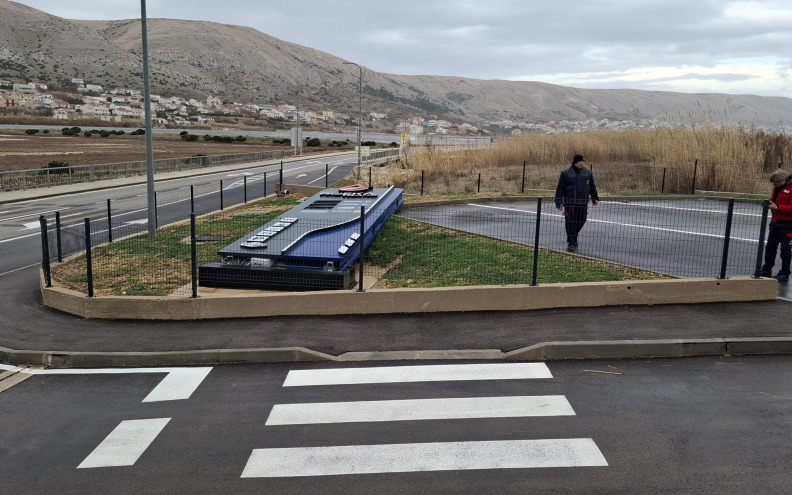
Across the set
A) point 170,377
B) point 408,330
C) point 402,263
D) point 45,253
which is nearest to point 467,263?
point 402,263

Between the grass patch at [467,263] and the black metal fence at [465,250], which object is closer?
the grass patch at [467,263]

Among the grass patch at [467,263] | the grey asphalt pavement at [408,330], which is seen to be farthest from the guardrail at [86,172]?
the grey asphalt pavement at [408,330]

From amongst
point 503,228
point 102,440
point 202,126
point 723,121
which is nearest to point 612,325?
point 102,440

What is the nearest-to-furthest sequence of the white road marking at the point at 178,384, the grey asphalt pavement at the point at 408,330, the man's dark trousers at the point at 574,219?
1. the white road marking at the point at 178,384
2. the grey asphalt pavement at the point at 408,330
3. the man's dark trousers at the point at 574,219

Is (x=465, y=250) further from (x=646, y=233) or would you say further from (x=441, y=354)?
(x=441, y=354)

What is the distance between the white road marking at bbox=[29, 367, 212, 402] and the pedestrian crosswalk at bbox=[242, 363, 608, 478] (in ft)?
4.05

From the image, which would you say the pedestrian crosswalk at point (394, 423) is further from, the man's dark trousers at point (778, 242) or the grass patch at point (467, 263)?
the man's dark trousers at point (778, 242)

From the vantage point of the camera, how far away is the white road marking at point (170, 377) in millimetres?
7340

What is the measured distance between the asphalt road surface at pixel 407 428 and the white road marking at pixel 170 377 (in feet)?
0.09

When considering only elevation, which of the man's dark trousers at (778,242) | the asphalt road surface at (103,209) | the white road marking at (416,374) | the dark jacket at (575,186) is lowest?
A: the asphalt road surface at (103,209)

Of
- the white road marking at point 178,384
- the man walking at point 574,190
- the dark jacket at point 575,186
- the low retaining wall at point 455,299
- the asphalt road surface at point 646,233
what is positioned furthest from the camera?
the dark jacket at point 575,186

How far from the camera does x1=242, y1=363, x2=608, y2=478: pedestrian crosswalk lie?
5.53 m

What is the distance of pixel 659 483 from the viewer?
17.0ft

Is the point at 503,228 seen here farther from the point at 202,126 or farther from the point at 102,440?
the point at 202,126
